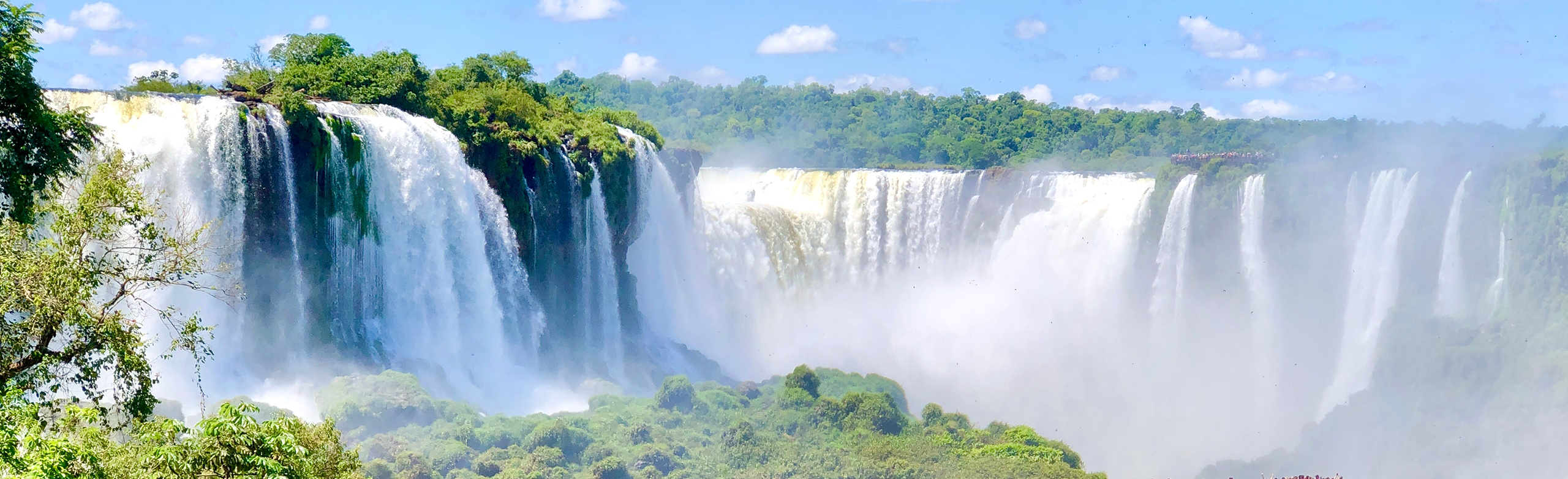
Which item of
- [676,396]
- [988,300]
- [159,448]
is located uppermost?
[159,448]

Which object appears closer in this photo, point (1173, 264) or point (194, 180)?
point (194, 180)

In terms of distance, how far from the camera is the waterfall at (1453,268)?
26.9 metres

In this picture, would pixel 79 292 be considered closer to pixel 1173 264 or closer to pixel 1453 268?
pixel 1453 268

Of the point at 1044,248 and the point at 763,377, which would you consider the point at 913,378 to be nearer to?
the point at 763,377

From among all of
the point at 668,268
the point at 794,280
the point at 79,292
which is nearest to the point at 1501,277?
the point at 794,280

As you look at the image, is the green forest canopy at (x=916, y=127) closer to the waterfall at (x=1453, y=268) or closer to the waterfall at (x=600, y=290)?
the waterfall at (x=1453, y=268)

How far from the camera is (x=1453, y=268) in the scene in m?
27.2

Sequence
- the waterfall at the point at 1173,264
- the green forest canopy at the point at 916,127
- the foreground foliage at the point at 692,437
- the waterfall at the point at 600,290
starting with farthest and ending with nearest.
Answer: the green forest canopy at the point at 916,127 → the waterfall at the point at 1173,264 → the waterfall at the point at 600,290 → the foreground foliage at the point at 692,437

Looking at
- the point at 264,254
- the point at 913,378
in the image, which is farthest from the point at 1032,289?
the point at 264,254

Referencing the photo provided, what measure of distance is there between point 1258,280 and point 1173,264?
2.20 meters

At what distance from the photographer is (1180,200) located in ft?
104

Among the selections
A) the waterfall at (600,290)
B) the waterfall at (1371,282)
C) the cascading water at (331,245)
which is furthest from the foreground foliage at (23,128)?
the waterfall at (1371,282)

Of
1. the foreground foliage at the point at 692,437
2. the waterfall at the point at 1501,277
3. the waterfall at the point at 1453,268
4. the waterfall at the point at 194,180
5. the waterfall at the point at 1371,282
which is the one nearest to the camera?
the waterfall at the point at 194,180

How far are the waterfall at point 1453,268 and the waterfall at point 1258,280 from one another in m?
4.26
